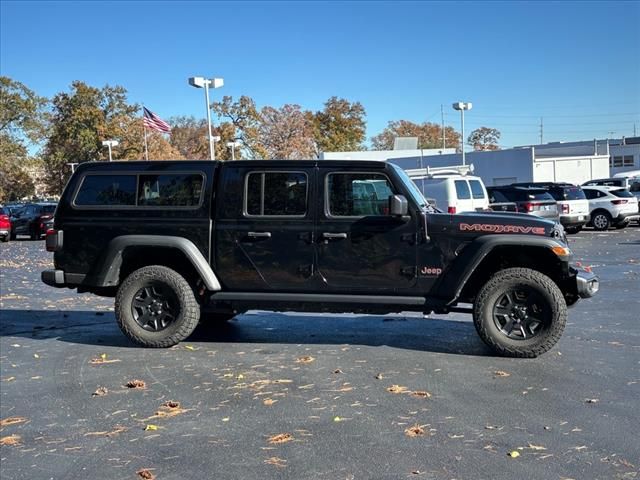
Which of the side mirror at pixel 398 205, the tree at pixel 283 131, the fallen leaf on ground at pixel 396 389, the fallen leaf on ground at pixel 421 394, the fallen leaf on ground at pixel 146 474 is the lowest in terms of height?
the fallen leaf on ground at pixel 146 474

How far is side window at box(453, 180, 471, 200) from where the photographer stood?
65.5ft

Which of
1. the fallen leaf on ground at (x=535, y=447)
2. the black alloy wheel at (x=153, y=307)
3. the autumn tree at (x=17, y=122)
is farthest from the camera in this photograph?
the autumn tree at (x=17, y=122)

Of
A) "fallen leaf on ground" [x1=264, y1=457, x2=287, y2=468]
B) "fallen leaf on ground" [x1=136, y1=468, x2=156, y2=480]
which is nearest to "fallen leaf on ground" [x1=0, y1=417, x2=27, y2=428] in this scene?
"fallen leaf on ground" [x1=136, y1=468, x2=156, y2=480]

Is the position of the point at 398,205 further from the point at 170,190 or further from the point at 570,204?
the point at 570,204

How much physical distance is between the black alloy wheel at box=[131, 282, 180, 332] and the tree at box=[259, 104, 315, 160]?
2304 inches

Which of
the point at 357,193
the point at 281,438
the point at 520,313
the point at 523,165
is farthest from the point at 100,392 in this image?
the point at 523,165

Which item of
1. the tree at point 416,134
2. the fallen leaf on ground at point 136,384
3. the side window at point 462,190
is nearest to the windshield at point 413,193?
the fallen leaf on ground at point 136,384

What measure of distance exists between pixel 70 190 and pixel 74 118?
226 feet

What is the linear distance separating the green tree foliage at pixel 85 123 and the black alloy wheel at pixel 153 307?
64.9m

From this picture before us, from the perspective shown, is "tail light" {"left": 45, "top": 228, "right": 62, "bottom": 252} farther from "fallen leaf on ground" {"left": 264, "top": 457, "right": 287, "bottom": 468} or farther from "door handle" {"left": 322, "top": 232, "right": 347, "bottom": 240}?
"fallen leaf on ground" {"left": 264, "top": 457, "right": 287, "bottom": 468}

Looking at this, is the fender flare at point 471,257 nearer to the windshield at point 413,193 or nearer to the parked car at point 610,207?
the windshield at point 413,193

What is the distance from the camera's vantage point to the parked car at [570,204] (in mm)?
22047

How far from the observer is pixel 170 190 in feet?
23.0

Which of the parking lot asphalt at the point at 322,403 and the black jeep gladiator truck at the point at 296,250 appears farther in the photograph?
the black jeep gladiator truck at the point at 296,250
